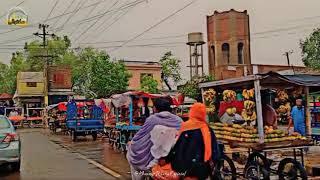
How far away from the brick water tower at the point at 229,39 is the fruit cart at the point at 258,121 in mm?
45238

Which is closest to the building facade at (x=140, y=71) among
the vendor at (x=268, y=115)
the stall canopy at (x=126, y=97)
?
the stall canopy at (x=126, y=97)

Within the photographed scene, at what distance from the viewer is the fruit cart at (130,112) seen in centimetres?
1773

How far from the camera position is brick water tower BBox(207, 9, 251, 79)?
56.7m

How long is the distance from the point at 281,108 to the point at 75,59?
2341 inches

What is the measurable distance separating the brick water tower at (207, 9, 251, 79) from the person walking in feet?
165

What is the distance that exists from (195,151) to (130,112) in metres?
12.6

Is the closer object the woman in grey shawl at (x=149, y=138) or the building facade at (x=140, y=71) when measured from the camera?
the woman in grey shawl at (x=149, y=138)

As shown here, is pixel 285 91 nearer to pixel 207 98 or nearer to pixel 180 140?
pixel 207 98

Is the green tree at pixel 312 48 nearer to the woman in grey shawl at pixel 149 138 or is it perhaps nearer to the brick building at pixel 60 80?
the brick building at pixel 60 80

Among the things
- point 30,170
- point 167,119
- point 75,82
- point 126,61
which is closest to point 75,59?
point 75,82

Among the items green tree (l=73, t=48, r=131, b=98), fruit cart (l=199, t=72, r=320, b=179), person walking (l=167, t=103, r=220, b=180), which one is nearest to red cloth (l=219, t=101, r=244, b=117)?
fruit cart (l=199, t=72, r=320, b=179)

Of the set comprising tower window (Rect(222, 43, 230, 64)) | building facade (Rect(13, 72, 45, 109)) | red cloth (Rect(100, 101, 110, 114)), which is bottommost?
red cloth (Rect(100, 101, 110, 114))

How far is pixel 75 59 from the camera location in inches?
2677

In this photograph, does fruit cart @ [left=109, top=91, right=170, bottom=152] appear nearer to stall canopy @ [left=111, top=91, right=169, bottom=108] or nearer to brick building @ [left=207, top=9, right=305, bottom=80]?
stall canopy @ [left=111, top=91, right=169, bottom=108]
